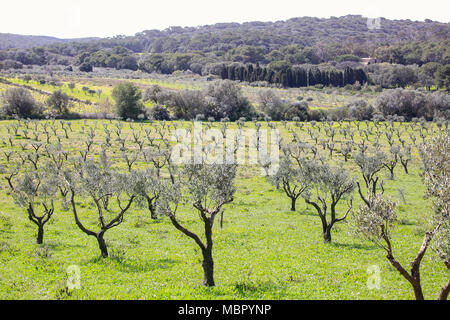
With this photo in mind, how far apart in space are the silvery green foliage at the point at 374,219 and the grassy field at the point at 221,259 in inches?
139

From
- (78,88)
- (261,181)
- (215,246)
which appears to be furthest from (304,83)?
(215,246)

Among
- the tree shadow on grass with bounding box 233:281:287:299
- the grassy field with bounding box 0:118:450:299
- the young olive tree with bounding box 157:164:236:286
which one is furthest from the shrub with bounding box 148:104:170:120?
the tree shadow on grass with bounding box 233:281:287:299

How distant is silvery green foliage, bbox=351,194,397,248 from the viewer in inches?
650

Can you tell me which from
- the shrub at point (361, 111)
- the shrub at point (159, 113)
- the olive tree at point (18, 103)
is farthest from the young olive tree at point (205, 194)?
the shrub at point (361, 111)

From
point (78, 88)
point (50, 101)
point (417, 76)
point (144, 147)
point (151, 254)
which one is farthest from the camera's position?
point (417, 76)

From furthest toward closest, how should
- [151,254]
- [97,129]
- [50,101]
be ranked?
[50,101] < [97,129] < [151,254]

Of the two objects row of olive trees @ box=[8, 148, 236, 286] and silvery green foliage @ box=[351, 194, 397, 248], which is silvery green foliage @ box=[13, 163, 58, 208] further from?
silvery green foliage @ box=[351, 194, 397, 248]

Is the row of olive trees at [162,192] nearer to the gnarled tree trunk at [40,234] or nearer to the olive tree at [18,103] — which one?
the gnarled tree trunk at [40,234]

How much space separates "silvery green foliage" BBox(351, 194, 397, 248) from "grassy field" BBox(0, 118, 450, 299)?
11.6 feet

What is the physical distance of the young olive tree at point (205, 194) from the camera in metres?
19.2
